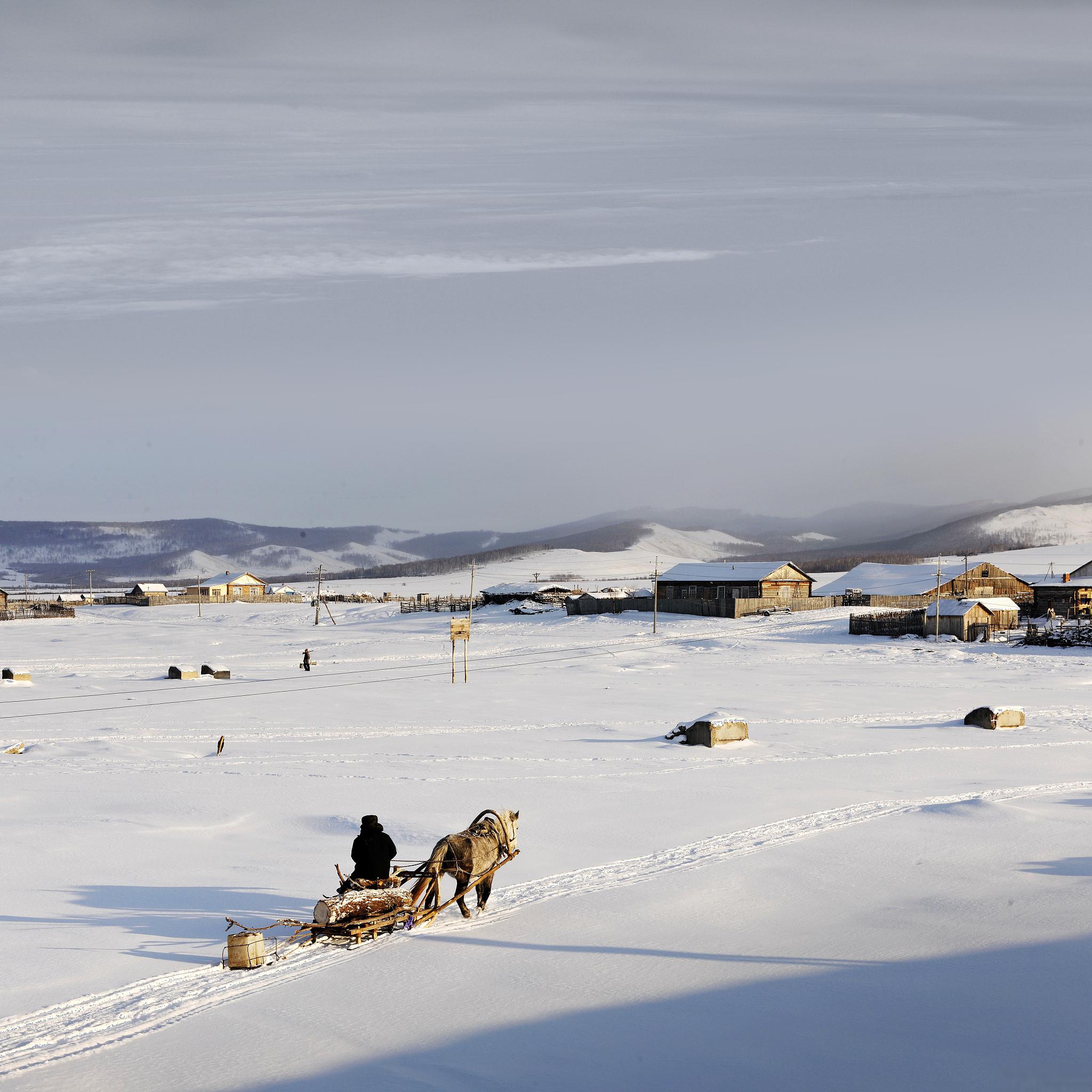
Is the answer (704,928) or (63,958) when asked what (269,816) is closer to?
(63,958)

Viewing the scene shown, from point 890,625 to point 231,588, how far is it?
297 ft

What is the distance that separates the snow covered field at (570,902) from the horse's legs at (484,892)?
1.05ft

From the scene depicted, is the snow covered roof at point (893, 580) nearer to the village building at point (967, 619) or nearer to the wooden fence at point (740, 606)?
the wooden fence at point (740, 606)

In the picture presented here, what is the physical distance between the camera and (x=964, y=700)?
40.5 metres

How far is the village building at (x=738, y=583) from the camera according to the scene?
90.6 m

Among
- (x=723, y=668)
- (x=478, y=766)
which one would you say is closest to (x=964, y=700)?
A: (x=723, y=668)

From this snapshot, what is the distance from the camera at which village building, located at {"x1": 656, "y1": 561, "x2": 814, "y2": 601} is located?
90.6 m

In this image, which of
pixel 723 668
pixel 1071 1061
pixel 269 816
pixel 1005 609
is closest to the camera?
pixel 1071 1061

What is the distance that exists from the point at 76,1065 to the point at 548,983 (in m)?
4.32

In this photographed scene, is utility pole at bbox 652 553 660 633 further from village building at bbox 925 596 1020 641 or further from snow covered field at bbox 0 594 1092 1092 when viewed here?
snow covered field at bbox 0 594 1092 1092

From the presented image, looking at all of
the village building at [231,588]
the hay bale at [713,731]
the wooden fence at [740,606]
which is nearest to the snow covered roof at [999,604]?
the wooden fence at [740,606]

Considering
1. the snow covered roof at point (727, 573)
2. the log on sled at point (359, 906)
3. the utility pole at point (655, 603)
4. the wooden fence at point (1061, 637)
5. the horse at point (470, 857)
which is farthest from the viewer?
the snow covered roof at point (727, 573)

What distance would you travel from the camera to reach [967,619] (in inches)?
2667

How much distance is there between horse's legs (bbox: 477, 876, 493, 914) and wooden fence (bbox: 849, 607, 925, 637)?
58.8m
